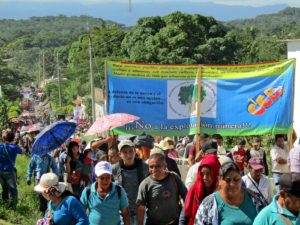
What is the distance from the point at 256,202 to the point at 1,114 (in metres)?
26.3

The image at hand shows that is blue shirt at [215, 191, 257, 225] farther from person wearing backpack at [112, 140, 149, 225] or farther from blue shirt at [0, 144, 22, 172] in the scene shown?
blue shirt at [0, 144, 22, 172]

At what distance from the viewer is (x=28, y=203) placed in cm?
1116

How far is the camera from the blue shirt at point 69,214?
5359mm

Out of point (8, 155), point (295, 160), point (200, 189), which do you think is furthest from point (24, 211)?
point (200, 189)

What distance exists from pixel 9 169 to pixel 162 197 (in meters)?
5.12

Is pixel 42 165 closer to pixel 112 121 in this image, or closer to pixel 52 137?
pixel 52 137

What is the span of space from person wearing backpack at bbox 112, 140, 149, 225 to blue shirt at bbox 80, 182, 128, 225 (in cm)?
71

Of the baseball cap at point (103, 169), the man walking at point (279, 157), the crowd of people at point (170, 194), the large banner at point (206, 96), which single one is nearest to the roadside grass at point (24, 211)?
the large banner at point (206, 96)

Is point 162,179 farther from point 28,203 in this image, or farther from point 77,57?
point 77,57

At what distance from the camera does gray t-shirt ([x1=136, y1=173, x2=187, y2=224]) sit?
6.09 metres

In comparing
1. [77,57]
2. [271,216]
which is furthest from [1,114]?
[77,57]

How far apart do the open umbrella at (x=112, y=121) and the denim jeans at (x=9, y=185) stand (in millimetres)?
1562

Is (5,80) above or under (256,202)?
under

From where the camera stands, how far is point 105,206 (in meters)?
6.07
